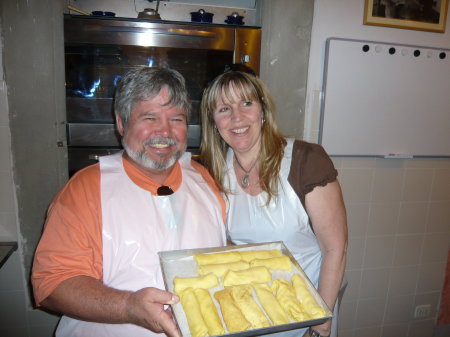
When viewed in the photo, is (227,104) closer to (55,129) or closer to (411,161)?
(55,129)

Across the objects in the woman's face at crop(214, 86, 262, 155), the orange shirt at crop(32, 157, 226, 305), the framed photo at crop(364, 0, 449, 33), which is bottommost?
the orange shirt at crop(32, 157, 226, 305)

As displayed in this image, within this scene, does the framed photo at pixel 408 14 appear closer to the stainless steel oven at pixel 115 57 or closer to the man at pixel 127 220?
the stainless steel oven at pixel 115 57

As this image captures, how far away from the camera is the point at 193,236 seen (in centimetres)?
139

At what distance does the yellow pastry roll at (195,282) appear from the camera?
1103mm

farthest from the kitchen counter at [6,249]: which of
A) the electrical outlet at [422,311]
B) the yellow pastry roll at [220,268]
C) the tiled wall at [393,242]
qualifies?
the electrical outlet at [422,311]

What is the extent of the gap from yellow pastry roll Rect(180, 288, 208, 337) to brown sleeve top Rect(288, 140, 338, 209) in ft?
2.11

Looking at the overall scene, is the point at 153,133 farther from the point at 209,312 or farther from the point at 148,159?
the point at 209,312

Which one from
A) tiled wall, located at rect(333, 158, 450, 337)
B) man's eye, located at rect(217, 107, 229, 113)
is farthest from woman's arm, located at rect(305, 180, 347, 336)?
tiled wall, located at rect(333, 158, 450, 337)

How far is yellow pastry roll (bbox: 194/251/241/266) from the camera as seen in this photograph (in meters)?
1.23

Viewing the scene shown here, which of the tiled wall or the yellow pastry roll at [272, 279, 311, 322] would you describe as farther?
the tiled wall

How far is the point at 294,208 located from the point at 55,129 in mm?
1424

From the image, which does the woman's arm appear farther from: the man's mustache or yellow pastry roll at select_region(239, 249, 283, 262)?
the man's mustache

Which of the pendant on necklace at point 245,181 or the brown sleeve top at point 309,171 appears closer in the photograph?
the brown sleeve top at point 309,171

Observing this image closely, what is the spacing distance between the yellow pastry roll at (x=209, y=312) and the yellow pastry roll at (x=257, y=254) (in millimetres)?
241
